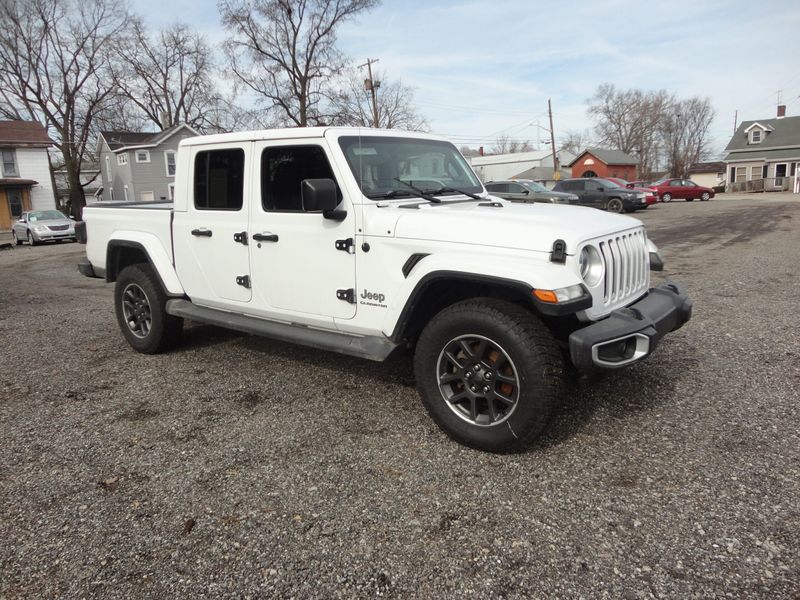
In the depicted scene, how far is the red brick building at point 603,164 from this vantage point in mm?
57406

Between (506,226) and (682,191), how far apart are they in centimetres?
3840

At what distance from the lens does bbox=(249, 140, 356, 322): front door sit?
12.5ft

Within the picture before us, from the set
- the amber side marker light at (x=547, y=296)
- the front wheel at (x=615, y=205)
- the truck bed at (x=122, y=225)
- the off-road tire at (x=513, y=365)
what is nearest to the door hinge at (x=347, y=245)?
the off-road tire at (x=513, y=365)

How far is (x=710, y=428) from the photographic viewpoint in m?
3.57

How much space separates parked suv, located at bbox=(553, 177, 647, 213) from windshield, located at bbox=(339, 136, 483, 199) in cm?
2283

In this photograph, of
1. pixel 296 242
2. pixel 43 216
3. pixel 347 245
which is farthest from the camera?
pixel 43 216

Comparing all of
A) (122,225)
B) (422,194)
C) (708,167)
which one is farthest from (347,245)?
(708,167)

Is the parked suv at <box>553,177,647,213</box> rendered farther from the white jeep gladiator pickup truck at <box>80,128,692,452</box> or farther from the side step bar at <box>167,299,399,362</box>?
the side step bar at <box>167,299,399,362</box>

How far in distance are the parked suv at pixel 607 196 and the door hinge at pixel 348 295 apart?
24.0m

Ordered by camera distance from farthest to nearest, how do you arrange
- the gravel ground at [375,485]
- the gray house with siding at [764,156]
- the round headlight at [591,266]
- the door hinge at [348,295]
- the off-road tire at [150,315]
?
the gray house with siding at [764,156] → the off-road tire at [150,315] → the door hinge at [348,295] → the round headlight at [591,266] → the gravel ground at [375,485]

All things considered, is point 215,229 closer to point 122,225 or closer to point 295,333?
point 295,333

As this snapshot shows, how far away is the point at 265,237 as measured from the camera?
418 centimetres

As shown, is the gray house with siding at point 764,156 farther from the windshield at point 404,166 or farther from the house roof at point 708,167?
the windshield at point 404,166

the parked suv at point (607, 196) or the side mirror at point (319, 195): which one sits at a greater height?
the side mirror at point (319, 195)
